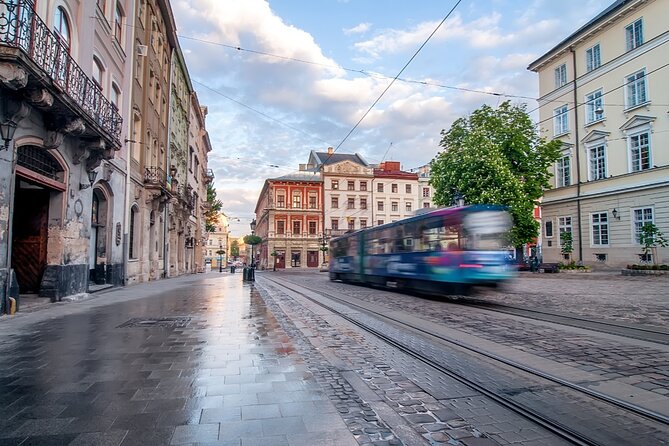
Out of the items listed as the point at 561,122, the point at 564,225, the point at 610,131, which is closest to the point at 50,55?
the point at 610,131

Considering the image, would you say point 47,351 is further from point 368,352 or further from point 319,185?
point 319,185

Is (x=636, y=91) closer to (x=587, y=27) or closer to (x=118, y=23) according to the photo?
(x=587, y=27)

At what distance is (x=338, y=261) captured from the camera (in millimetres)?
28297

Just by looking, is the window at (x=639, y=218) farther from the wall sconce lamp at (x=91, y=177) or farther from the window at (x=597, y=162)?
the wall sconce lamp at (x=91, y=177)

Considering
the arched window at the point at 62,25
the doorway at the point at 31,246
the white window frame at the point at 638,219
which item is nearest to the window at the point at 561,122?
the white window frame at the point at 638,219

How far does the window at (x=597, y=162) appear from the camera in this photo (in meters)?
31.8

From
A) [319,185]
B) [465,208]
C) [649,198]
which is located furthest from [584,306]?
[319,185]

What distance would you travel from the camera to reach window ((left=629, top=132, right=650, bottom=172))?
28.3 metres

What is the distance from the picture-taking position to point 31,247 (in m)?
12.4

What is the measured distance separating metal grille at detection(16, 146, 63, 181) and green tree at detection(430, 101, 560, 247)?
25.0 metres

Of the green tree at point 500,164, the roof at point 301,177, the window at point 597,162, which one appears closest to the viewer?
the green tree at point 500,164

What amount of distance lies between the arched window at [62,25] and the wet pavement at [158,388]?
8.48 m

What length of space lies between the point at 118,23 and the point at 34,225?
10821 millimetres

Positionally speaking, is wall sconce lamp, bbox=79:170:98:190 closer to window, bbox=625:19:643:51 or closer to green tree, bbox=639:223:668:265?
green tree, bbox=639:223:668:265
